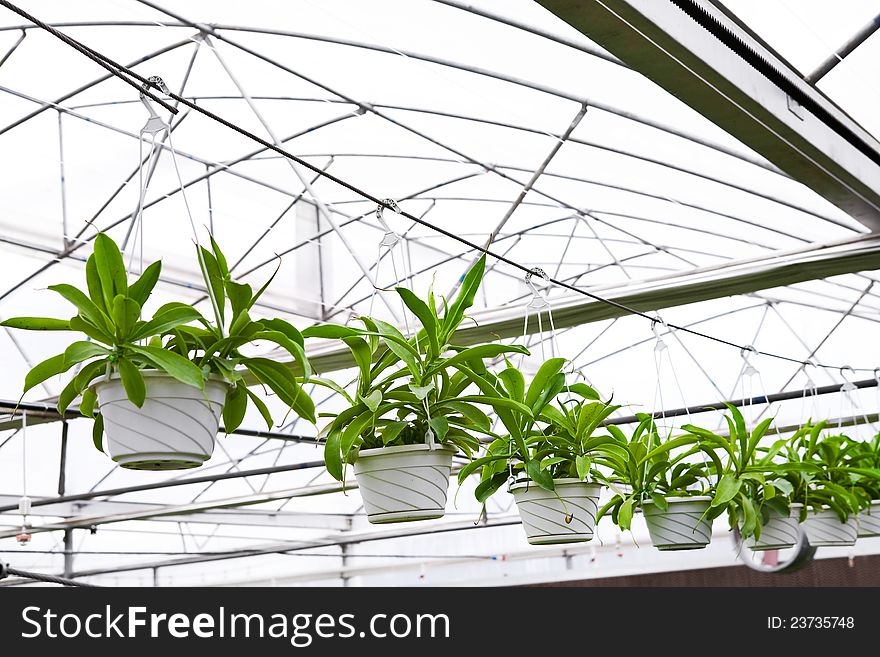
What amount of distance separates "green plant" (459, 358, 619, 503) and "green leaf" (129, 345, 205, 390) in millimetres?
1202

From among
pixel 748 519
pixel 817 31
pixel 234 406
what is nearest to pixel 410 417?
pixel 234 406

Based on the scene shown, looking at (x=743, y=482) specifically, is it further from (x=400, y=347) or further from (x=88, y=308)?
(x=88, y=308)

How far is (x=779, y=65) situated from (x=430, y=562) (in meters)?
13.3

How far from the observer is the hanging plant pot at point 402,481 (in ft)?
9.73

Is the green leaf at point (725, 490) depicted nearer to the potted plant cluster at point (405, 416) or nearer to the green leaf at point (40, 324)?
the potted plant cluster at point (405, 416)

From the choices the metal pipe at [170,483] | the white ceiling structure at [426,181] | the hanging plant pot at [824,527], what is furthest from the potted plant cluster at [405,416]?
the metal pipe at [170,483]

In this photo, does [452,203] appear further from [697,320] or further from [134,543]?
[134,543]

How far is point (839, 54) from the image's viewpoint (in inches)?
167

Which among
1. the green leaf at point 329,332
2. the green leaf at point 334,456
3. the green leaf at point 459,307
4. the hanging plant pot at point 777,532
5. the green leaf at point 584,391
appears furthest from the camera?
the hanging plant pot at point 777,532

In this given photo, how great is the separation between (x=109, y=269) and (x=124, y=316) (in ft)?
0.42

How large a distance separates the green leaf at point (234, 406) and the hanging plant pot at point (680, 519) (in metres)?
2.07

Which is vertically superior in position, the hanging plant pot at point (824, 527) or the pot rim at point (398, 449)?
the pot rim at point (398, 449)

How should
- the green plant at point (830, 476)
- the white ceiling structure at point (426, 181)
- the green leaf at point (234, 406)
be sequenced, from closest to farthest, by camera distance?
the green leaf at point (234, 406) → the green plant at point (830, 476) → the white ceiling structure at point (426, 181)

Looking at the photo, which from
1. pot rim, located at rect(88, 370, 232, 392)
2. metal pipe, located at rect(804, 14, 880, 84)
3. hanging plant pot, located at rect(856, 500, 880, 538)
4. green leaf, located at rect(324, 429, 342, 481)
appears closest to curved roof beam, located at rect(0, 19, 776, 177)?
metal pipe, located at rect(804, 14, 880, 84)
